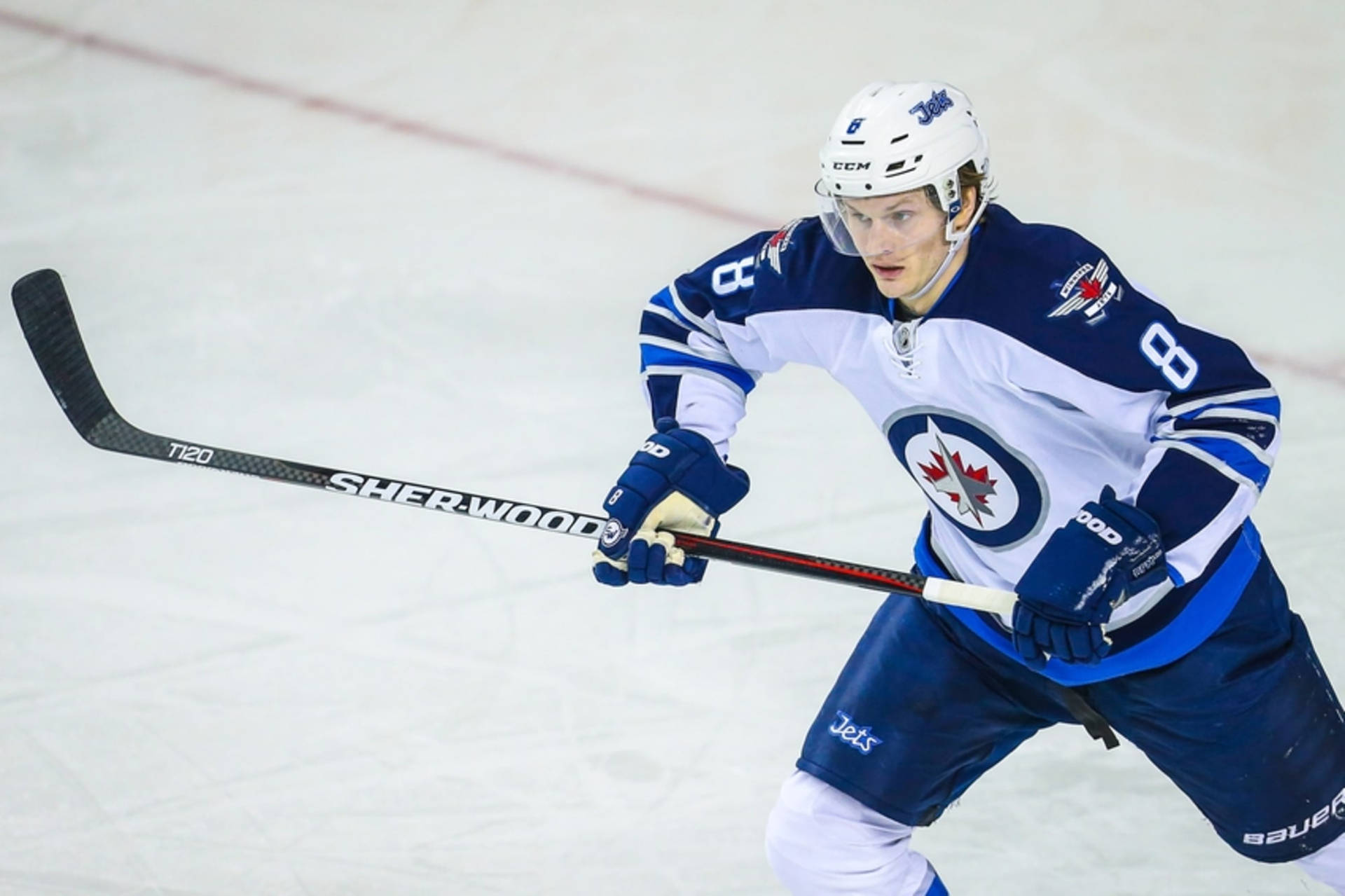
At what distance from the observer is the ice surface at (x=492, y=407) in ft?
10.9

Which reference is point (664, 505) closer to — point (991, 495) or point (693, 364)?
point (693, 364)

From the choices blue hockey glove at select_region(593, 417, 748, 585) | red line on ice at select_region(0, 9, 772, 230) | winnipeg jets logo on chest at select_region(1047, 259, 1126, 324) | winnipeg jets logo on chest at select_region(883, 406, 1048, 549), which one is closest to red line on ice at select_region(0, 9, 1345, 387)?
red line on ice at select_region(0, 9, 772, 230)

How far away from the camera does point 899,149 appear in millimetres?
2408

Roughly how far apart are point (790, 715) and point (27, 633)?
1.55 meters

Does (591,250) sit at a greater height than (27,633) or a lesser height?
greater

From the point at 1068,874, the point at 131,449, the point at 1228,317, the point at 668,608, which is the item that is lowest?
the point at 1068,874

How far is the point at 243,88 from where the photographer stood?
470 cm

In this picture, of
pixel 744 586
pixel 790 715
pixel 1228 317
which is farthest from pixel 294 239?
pixel 1228 317

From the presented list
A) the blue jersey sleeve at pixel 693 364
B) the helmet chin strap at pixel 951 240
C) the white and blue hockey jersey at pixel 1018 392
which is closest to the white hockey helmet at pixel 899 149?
the helmet chin strap at pixel 951 240

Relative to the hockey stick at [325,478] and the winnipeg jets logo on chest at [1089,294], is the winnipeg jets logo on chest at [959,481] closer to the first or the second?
the hockey stick at [325,478]

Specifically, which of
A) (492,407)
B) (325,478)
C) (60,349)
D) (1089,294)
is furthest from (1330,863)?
(60,349)

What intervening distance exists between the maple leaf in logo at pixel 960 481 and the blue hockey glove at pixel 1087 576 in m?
0.19

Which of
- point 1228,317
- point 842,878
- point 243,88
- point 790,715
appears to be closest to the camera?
point 842,878

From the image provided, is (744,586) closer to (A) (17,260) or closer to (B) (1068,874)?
(B) (1068,874)
